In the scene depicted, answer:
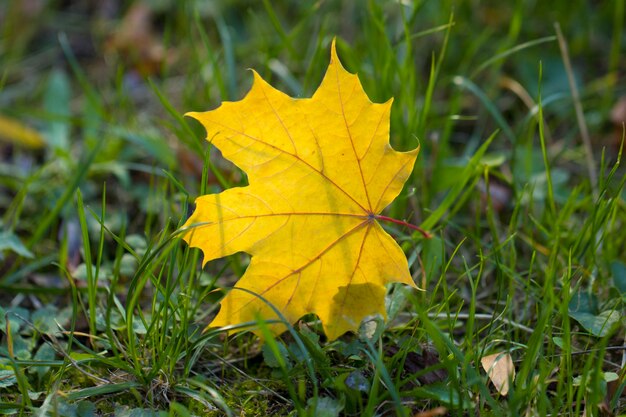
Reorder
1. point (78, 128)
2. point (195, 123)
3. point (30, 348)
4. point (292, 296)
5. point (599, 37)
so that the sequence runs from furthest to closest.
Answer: point (599, 37)
point (78, 128)
point (195, 123)
point (30, 348)
point (292, 296)

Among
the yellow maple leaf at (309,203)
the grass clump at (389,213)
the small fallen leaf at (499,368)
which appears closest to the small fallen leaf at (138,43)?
the grass clump at (389,213)

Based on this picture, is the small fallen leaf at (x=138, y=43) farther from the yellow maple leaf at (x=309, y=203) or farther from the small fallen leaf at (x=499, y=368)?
the small fallen leaf at (x=499, y=368)

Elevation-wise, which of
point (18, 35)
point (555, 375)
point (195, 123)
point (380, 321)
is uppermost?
point (18, 35)

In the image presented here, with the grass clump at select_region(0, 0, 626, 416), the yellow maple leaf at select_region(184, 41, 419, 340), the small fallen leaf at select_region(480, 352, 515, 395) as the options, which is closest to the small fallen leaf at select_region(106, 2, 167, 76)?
the grass clump at select_region(0, 0, 626, 416)

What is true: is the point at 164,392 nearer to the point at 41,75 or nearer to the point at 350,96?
the point at 350,96

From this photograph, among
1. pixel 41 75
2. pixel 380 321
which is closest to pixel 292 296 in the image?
pixel 380 321

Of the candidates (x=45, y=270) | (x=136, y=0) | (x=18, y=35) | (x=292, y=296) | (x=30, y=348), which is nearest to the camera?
(x=292, y=296)

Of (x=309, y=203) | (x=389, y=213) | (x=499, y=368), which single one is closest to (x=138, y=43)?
(x=389, y=213)
